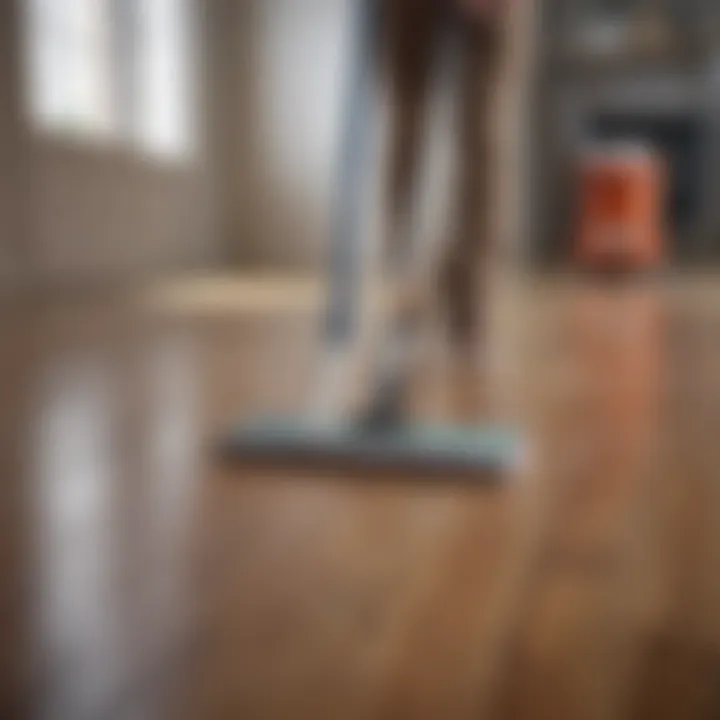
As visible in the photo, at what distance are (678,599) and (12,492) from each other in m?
0.53

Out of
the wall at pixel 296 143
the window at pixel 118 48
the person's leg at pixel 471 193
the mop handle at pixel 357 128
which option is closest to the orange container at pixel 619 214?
the wall at pixel 296 143

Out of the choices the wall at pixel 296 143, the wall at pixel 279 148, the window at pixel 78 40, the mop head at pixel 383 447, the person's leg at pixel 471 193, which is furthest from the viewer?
the wall at pixel 279 148

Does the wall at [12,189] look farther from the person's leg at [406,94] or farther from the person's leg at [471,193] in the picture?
the person's leg at [406,94]

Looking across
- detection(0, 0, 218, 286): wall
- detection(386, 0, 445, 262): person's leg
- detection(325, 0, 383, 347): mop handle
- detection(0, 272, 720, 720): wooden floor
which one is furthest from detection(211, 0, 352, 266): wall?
detection(0, 272, 720, 720): wooden floor

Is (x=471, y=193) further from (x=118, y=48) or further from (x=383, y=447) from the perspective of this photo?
(x=118, y=48)

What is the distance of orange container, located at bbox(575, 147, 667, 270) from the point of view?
4.71 m

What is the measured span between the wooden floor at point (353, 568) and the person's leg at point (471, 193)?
402 mm

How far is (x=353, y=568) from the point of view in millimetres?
865

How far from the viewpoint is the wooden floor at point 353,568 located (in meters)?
0.64

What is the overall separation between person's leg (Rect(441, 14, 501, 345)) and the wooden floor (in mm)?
402

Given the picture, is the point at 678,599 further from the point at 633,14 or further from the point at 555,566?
the point at 633,14

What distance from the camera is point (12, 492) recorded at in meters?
1.08

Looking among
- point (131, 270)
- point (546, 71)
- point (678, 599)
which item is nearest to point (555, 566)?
point (678, 599)

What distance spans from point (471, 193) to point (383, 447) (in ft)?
2.91
